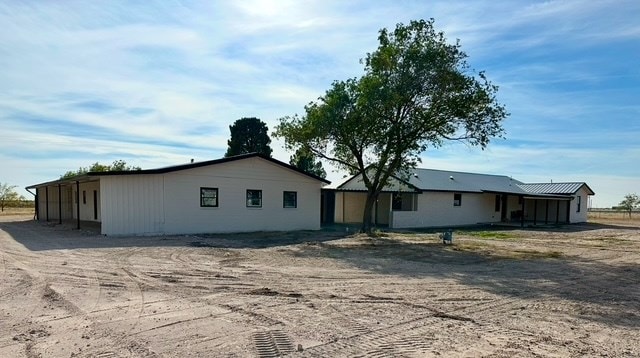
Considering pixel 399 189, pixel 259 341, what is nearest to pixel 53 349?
pixel 259 341

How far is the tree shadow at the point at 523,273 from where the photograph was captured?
7633 millimetres

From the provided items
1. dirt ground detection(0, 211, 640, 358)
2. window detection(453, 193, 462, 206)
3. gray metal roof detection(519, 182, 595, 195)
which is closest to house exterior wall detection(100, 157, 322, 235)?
dirt ground detection(0, 211, 640, 358)

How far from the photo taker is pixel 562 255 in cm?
1448

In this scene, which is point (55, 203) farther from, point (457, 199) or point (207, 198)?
point (457, 199)

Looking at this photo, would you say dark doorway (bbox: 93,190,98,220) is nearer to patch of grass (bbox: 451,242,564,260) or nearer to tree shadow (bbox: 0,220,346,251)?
tree shadow (bbox: 0,220,346,251)

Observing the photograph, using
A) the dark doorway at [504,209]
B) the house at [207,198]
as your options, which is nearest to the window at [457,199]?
the dark doorway at [504,209]

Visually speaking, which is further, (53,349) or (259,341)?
(259,341)

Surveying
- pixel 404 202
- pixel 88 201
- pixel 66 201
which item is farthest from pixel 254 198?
pixel 66 201

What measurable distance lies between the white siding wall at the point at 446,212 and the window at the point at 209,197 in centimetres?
1187

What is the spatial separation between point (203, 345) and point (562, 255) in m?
12.8

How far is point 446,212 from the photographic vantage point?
31.6 m

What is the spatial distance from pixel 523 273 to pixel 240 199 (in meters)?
13.6

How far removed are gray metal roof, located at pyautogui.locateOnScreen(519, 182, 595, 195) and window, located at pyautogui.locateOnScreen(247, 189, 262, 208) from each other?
26.3 meters

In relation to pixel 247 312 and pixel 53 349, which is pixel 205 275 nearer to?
pixel 247 312
